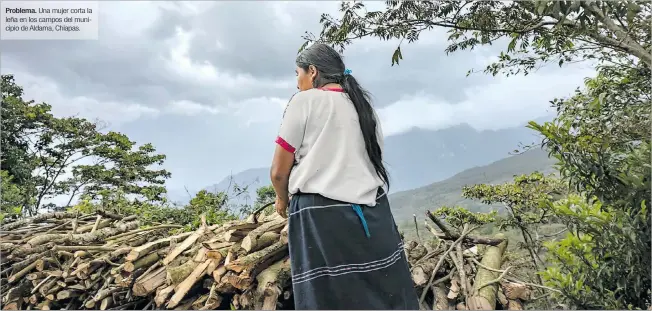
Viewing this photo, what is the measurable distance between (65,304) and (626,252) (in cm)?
376

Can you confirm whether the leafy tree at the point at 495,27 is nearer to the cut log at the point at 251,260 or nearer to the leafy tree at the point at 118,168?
the cut log at the point at 251,260

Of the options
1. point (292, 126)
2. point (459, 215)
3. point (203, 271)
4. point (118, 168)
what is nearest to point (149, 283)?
point (203, 271)

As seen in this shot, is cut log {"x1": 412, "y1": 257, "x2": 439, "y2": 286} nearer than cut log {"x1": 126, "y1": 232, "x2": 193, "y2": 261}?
Yes

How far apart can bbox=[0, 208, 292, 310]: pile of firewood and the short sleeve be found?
1.02m

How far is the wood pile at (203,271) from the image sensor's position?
284 cm

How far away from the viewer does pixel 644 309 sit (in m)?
2.33

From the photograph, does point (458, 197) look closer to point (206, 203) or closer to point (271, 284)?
point (206, 203)

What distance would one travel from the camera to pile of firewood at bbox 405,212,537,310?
2914 mm

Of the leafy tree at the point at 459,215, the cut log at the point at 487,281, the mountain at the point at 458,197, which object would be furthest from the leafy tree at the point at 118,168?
the cut log at the point at 487,281

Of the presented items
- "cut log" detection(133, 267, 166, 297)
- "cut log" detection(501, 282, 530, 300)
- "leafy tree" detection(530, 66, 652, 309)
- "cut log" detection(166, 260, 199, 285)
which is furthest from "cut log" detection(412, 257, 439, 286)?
"cut log" detection(133, 267, 166, 297)

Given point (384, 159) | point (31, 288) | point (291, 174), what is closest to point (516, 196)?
point (384, 159)

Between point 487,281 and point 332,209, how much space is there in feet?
4.80

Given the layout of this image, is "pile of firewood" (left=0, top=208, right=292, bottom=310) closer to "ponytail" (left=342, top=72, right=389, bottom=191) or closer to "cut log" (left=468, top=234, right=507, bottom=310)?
"ponytail" (left=342, top=72, right=389, bottom=191)

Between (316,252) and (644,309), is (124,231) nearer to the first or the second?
(316,252)
